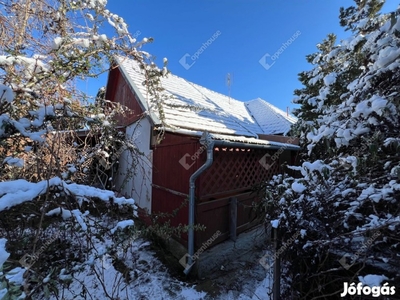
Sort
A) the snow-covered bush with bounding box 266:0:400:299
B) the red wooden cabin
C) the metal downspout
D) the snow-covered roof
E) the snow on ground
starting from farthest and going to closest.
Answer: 1. the snow-covered roof
2. the red wooden cabin
3. the metal downspout
4. the snow on ground
5. the snow-covered bush with bounding box 266:0:400:299

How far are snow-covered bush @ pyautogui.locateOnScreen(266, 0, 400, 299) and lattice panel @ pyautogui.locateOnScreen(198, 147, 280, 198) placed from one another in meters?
1.95

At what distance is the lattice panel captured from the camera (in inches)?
174

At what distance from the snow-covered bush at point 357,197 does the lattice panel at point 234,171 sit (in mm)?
1950

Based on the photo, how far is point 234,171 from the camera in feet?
16.5

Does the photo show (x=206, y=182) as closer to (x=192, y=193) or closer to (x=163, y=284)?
(x=192, y=193)

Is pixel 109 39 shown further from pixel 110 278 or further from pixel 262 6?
pixel 262 6

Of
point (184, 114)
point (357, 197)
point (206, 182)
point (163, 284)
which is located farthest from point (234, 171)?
point (357, 197)

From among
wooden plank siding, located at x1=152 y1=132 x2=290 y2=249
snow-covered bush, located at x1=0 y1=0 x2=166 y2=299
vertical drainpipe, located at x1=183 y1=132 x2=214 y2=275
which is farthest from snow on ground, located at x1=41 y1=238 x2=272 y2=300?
snow-covered bush, located at x1=0 y1=0 x2=166 y2=299

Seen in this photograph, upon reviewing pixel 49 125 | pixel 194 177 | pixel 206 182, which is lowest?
pixel 206 182

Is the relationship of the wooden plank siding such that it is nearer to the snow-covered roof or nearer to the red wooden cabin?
the red wooden cabin

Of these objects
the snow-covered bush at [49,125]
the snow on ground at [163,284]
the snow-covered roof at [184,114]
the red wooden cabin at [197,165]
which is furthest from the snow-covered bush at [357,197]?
the snow-covered roof at [184,114]

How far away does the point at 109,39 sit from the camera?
89.4 inches

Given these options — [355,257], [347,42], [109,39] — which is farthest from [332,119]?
[109,39]

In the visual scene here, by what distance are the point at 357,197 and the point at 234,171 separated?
2976 mm
